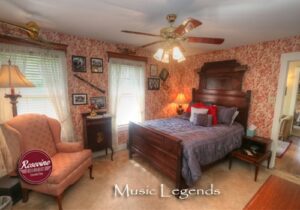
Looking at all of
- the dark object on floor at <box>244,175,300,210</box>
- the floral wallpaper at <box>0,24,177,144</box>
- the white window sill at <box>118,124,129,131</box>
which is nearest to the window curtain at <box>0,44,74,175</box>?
the floral wallpaper at <box>0,24,177,144</box>

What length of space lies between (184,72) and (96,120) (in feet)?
9.81

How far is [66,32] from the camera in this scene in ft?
9.22

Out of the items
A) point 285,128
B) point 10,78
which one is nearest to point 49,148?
point 10,78

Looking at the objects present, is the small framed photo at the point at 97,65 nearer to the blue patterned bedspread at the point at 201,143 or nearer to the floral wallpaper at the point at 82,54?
the floral wallpaper at the point at 82,54

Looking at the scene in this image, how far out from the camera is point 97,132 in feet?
10.3

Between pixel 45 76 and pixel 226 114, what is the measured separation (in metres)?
3.58

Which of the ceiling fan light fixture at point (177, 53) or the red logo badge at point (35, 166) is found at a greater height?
the ceiling fan light fixture at point (177, 53)

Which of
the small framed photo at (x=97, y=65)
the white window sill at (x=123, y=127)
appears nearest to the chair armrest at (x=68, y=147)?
the white window sill at (x=123, y=127)

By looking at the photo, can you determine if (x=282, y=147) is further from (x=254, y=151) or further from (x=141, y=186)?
(x=141, y=186)

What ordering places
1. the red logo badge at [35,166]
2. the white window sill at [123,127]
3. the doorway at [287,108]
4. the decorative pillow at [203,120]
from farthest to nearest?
the white window sill at [123,127] < the decorative pillow at [203,120] < the doorway at [287,108] < the red logo badge at [35,166]

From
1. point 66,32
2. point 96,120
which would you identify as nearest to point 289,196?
point 96,120

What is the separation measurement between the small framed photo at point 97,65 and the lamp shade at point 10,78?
4.47 feet

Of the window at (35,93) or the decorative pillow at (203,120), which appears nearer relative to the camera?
the window at (35,93)

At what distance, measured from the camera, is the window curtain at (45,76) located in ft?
7.89
